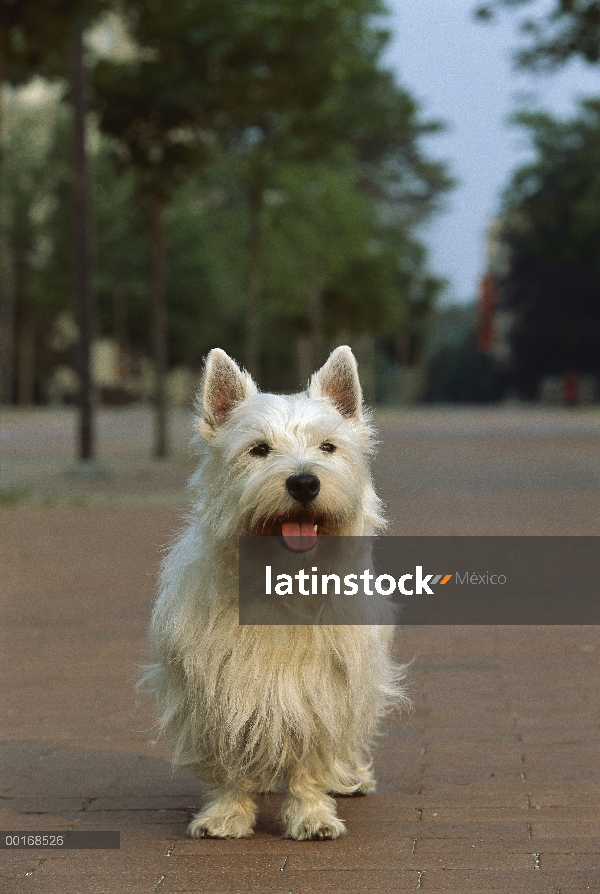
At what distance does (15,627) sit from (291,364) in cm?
8155

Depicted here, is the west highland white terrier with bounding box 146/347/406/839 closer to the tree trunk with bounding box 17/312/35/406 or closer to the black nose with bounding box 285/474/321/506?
the black nose with bounding box 285/474/321/506

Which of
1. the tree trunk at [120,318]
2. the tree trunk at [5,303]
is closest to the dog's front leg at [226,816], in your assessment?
the tree trunk at [5,303]

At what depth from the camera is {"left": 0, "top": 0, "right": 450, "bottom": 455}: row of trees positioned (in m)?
22.6

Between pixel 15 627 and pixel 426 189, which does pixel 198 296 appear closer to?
pixel 426 189

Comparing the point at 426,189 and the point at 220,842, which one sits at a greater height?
the point at 426,189

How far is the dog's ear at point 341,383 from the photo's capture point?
4715 millimetres

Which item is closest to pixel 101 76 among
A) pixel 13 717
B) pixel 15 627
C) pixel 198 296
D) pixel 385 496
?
pixel 385 496

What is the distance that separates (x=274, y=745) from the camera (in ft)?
15.0

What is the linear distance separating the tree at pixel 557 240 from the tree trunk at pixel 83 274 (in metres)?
49.6

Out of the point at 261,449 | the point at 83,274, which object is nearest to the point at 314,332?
the point at 83,274

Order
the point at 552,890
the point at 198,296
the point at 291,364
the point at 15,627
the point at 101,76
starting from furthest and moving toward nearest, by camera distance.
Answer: the point at 291,364, the point at 198,296, the point at 101,76, the point at 15,627, the point at 552,890

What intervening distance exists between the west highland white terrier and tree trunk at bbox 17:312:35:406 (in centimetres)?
7133

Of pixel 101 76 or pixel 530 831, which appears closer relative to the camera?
pixel 530 831

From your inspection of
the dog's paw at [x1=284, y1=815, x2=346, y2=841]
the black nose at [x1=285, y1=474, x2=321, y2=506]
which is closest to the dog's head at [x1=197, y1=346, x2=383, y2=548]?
the black nose at [x1=285, y1=474, x2=321, y2=506]
